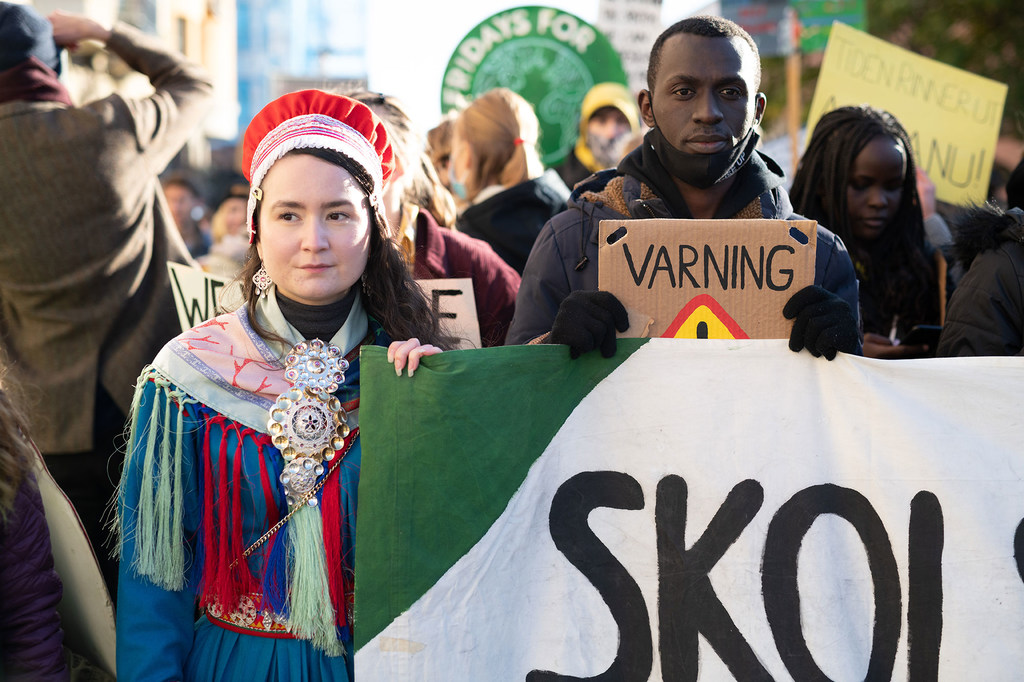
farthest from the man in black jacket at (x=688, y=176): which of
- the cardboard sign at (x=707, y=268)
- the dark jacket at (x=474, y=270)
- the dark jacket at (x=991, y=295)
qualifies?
the dark jacket at (x=474, y=270)

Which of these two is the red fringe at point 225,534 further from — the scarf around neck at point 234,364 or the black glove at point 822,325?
the black glove at point 822,325

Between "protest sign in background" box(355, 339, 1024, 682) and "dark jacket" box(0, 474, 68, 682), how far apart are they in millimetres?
731

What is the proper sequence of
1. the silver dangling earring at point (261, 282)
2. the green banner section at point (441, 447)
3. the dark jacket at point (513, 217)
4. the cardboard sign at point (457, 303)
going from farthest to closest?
the dark jacket at point (513, 217) < the cardboard sign at point (457, 303) < the silver dangling earring at point (261, 282) < the green banner section at point (441, 447)

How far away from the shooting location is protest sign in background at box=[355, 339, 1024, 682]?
2.12m

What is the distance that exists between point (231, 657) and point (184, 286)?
165cm

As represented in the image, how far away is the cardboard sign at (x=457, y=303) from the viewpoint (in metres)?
3.20

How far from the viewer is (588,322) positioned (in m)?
2.14

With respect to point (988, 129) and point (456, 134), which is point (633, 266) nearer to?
point (456, 134)

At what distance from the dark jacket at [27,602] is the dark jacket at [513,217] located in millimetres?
2369

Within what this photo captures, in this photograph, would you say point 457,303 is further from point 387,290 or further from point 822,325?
point 822,325

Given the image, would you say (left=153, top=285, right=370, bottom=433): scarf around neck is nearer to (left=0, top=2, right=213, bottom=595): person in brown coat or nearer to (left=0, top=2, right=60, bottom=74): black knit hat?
(left=0, top=2, right=213, bottom=595): person in brown coat

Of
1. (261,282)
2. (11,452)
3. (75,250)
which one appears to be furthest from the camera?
(75,250)

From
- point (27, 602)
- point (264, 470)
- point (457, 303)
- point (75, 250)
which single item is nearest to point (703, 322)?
point (264, 470)

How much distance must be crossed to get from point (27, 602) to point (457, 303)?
1523mm
